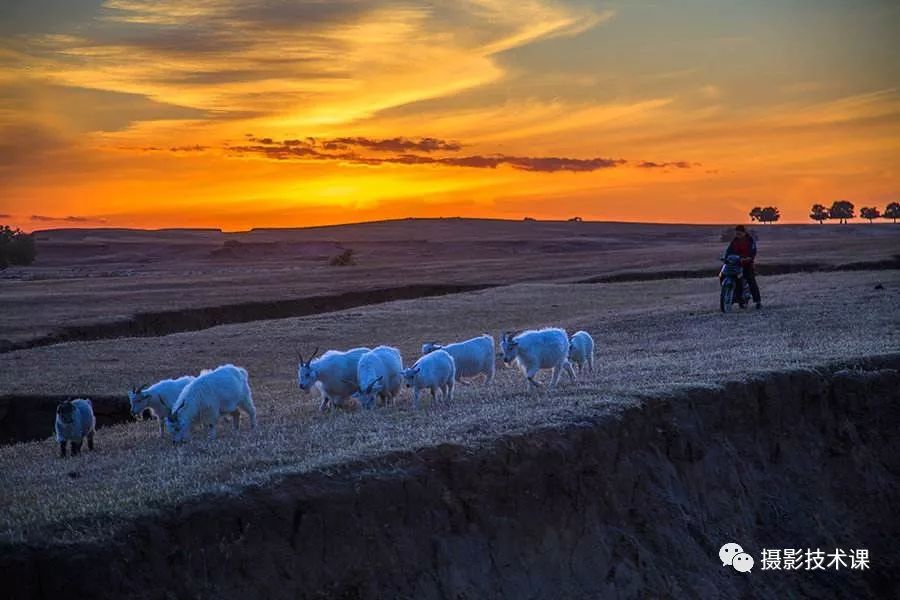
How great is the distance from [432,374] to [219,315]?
3193cm

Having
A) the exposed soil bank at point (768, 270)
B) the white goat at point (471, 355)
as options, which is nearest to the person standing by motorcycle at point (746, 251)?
the white goat at point (471, 355)

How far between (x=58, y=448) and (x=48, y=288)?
5067 centimetres

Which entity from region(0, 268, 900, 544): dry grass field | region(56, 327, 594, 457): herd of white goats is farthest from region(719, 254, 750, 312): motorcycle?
region(56, 327, 594, 457): herd of white goats

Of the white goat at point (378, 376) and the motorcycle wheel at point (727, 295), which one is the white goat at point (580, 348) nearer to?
the white goat at point (378, 376)

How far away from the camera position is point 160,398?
19.5 metres

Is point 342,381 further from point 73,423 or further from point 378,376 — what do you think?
point 73,423

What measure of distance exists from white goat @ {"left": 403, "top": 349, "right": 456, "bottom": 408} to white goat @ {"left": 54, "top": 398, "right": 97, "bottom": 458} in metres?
5.71

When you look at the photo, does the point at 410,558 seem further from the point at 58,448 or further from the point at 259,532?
the point at 58,448

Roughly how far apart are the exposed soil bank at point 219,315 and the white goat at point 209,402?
2051cm

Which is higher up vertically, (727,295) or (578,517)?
(727,295)

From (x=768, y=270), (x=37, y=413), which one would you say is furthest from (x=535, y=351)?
→ (x=768, y=270)

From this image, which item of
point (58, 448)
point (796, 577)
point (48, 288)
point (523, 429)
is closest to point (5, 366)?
point (58, 448)

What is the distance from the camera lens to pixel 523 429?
15188mm

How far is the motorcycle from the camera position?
112ft
